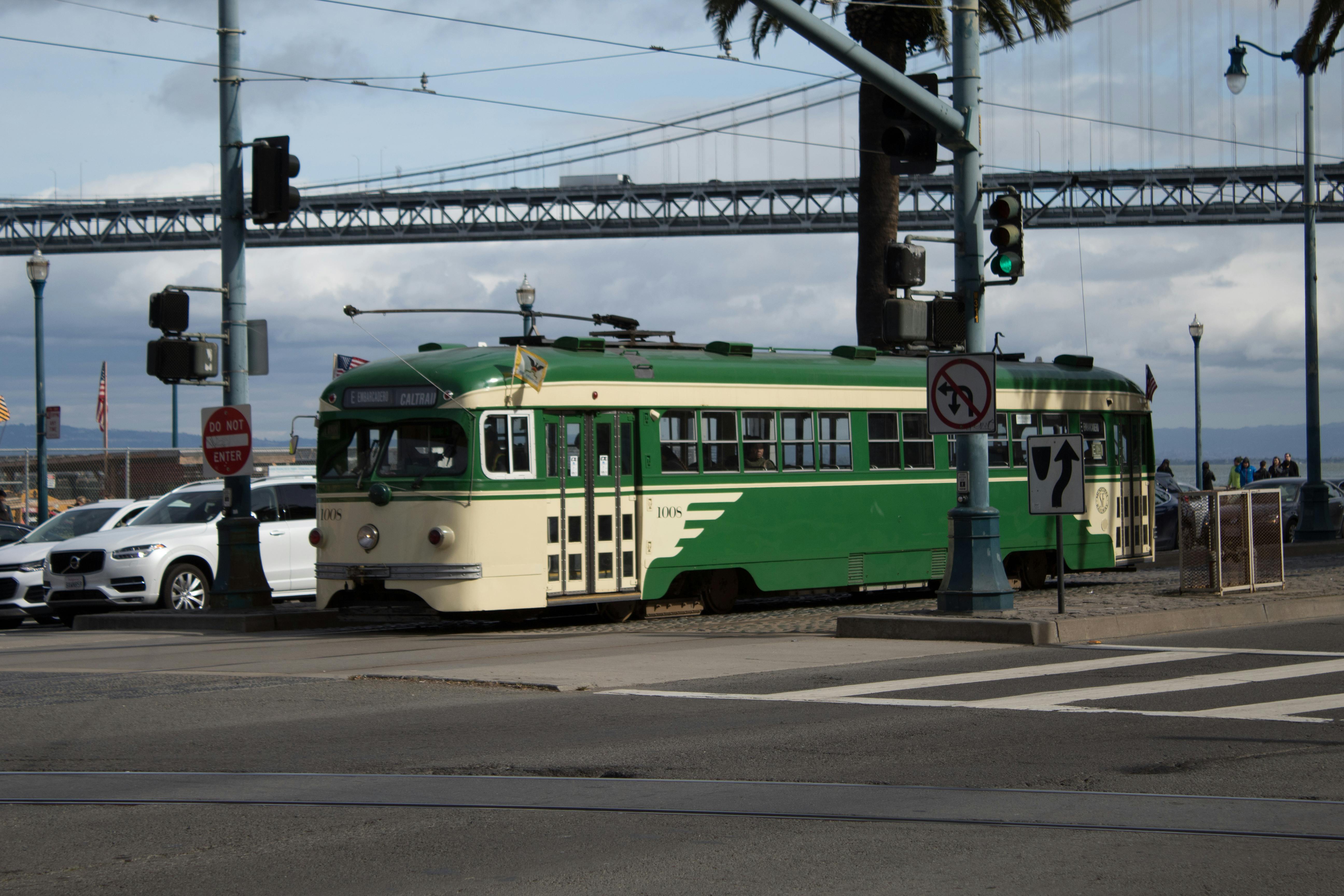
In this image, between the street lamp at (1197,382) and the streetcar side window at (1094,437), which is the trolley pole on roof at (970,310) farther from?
the street lamp at (1197,382)

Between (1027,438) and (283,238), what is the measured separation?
388ft

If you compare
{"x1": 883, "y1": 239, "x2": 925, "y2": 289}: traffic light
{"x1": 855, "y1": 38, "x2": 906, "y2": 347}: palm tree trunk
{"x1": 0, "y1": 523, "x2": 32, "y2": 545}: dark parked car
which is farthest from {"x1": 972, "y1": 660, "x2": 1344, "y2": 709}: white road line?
{"x1": 0, "y1": 523, "x2": 32, "y2": 545}: dark parked car

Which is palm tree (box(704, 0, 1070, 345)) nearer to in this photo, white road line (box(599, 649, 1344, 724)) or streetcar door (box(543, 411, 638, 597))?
streetcar door (box(543, 411, 638, 597))

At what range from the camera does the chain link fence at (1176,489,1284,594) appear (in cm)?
1714

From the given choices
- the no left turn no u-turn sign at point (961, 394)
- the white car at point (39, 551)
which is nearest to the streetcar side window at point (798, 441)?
the no left turn no u-turn sign at point (961, 394)

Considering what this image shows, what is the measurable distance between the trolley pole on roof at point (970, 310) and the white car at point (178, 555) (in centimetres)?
731

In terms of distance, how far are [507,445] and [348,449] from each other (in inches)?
72.2

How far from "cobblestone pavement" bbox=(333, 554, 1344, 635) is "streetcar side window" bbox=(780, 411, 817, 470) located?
178cm

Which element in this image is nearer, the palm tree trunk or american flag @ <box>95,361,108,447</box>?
the palm tree trunk

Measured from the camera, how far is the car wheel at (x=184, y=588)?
1928cm

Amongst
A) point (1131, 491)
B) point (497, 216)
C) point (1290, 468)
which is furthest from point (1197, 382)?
point (497, 216)

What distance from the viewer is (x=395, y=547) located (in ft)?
53.8

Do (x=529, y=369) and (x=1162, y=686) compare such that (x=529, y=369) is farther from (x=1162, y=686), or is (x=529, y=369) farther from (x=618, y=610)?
(x=1162, y=686)

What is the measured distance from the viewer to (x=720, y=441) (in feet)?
60.1
